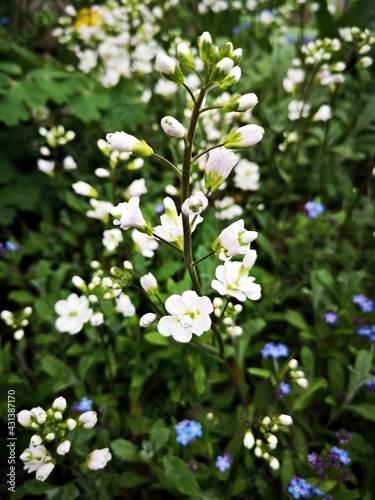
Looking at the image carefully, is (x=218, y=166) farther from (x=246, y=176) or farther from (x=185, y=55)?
(x=246, y=176)

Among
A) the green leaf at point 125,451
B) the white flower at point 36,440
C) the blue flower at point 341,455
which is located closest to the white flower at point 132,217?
the white flower at point 36,440

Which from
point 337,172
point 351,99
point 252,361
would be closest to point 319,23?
point 351,99

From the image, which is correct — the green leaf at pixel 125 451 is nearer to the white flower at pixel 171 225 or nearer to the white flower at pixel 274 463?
the white flower at pixel 274 463

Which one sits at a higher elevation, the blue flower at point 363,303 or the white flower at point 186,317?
the white flower at point 186,317

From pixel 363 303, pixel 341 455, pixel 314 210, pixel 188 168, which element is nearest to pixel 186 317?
pixel 188 168

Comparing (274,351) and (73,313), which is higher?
(73,313)

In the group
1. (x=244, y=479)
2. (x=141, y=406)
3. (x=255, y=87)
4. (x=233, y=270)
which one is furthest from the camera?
(x=255, y=87)

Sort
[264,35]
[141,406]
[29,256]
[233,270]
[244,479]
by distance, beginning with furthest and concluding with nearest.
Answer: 1. [264,35]
2. [29,256]
3. [141,406]
4. [244,479]
5. [233,270]

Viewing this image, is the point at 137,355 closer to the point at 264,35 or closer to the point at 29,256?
the point at 29,256
